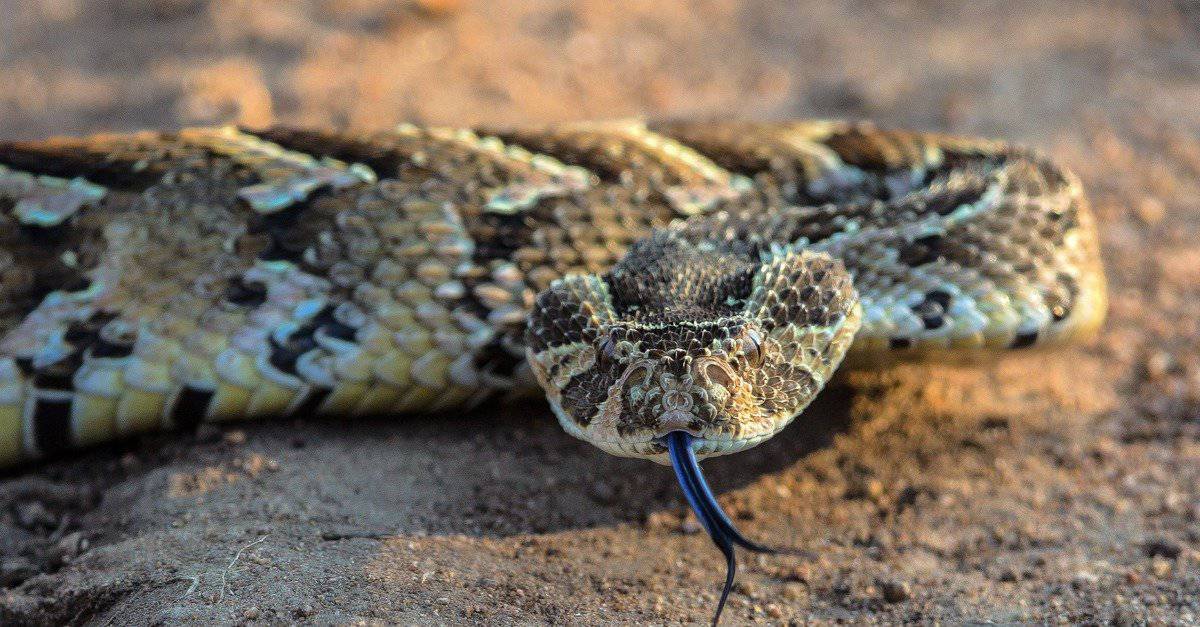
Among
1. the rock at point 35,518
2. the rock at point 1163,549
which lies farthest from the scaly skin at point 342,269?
the rock at point 1163,549

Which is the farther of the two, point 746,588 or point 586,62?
point 586,62

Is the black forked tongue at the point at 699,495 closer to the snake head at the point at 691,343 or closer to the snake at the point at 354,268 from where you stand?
the snake head at the point at 691,343

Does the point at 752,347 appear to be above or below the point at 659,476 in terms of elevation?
above

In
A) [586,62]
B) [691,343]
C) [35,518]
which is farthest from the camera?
[586,62]

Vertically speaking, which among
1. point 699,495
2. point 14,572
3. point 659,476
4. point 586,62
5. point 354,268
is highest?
point 699,495

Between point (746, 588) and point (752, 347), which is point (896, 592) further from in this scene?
point (752, 347)

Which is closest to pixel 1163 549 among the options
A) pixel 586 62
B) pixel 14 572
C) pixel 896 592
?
pixel 896 592
